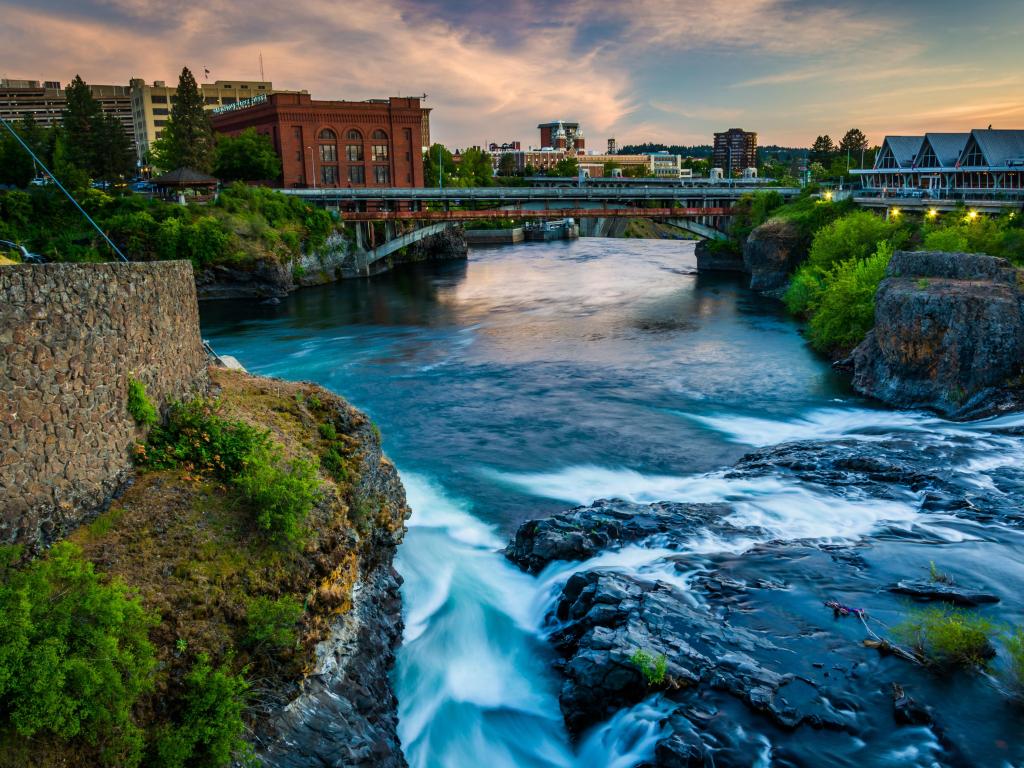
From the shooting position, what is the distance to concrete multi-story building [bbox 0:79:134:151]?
154 metres

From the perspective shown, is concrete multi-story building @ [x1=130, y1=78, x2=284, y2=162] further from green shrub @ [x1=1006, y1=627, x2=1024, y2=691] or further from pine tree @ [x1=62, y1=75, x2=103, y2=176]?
green shrub @ [x1=1006, y1=627, x2=1024, y2=691]

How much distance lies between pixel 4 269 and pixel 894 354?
27.4 meters

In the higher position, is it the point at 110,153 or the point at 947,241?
the point at 110,153

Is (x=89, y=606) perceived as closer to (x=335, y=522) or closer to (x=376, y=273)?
(x=335, y=522)

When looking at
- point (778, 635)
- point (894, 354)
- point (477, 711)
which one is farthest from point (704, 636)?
point (894, 354)

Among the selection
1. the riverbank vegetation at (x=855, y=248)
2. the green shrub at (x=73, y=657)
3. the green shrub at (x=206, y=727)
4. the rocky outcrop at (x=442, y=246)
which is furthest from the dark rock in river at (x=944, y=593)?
the rocky outcrop at (x=442, y=246)

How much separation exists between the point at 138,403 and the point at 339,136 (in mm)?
75535

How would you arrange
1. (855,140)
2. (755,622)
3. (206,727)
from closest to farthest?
(206,727) < (755,622) < (855,140)

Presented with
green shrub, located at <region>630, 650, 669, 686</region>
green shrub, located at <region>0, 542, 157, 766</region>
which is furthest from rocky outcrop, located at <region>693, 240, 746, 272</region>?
green shrub, located at <region>0, 542, 157, 766</region>

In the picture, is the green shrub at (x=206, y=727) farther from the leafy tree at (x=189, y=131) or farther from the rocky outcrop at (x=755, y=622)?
the leafy tree at (x=189, y=131)

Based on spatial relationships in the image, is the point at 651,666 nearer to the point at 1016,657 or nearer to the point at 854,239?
the point at 1016,657

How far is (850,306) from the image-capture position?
1336 inches

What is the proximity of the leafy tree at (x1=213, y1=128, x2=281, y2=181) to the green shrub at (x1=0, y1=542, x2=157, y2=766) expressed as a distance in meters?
73.1

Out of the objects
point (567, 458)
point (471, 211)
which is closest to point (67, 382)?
point (567, 458)
